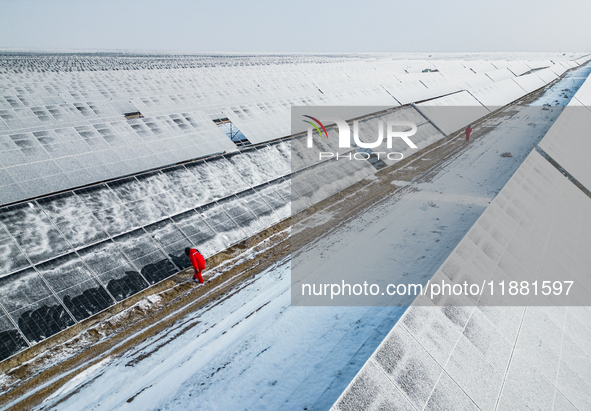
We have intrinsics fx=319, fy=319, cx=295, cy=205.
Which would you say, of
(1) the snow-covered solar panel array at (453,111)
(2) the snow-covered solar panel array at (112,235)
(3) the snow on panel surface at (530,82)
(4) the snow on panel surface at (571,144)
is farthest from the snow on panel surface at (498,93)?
(2) the snow-covered solar panel array at (112,235)

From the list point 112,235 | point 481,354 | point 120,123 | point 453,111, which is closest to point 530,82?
point 453,111

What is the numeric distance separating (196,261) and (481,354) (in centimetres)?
888

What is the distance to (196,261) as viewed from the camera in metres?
11.4

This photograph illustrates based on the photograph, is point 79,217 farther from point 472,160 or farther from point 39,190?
point 472,160

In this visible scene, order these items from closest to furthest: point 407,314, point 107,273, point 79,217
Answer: point 407,314, point 107,273, point 79,217

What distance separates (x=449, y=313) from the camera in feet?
23.5

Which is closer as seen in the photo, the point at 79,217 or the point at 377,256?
the point at 79,217

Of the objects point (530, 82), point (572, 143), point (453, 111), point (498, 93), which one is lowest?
point (572, 143)

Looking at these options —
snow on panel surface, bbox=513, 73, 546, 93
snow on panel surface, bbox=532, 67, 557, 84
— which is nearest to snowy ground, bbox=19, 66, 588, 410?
snow on panel surface, bbox=513, 73, 546, 93

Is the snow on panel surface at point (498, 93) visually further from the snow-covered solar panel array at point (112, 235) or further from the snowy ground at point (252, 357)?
the snow-covered solar panel array at point (112, 235)

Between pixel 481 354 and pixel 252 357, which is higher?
pixel 252 357

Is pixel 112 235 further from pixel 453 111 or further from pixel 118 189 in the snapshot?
pixel 453 111

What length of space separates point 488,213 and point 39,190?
1594 cm

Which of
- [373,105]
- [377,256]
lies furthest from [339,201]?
[373,105]
